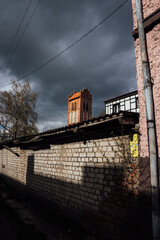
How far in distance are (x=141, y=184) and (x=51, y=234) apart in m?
3.00

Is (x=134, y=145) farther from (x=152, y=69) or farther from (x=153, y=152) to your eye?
(x=152, y=69)

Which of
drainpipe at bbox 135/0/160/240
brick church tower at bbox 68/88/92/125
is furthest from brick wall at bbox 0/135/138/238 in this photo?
brick church tower at bbox 68/88/92/125

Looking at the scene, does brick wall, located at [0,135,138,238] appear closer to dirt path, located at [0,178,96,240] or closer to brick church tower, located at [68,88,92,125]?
dirt path, located at [0,178,96,240]

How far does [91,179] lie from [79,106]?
40.7 meters

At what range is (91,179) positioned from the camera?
436 cm

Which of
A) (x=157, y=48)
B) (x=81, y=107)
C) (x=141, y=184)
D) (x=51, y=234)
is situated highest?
(x=81, y=107)

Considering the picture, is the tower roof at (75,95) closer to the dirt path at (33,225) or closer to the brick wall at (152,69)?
the dirt path at (33,225)

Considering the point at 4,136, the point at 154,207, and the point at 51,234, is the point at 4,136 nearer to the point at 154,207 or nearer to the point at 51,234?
the point at 51,234

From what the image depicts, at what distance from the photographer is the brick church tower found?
148 ft

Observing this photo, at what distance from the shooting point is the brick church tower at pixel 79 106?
45125 mm

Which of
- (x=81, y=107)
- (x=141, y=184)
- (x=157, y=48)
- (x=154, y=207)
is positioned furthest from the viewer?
(x=81, y=107)

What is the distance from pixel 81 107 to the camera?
4475 centimetres

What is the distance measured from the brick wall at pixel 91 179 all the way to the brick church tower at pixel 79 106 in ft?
125

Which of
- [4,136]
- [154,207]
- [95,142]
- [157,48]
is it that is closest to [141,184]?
[154,207]
